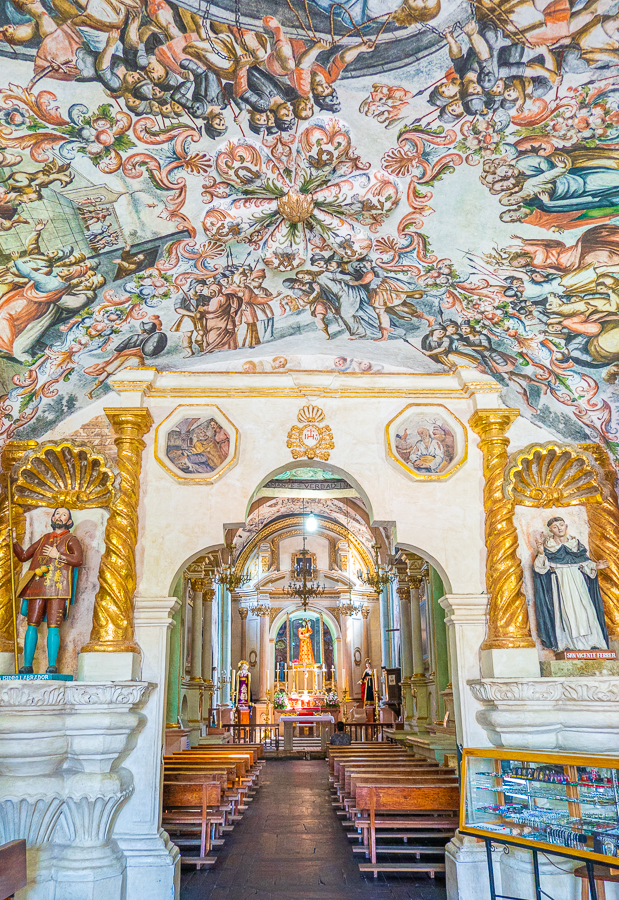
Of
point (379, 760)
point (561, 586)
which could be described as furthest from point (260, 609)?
point (561, 586)

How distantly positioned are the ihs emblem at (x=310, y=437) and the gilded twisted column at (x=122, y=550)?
1.63 m

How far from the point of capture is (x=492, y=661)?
686 centimetres

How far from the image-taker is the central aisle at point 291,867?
640cm

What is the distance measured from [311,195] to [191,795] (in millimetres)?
6383

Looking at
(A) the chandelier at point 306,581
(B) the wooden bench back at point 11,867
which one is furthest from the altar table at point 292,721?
(B) the wooden bench back at point 11,867

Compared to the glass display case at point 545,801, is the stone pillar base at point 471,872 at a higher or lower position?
lower

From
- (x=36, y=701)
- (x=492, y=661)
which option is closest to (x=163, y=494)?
(x=36, y=701)

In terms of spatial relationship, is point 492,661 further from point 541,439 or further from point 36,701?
point 36,701

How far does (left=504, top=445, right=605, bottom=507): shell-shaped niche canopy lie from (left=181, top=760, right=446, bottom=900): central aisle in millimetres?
4044

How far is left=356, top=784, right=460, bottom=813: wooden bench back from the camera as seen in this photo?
7.32m

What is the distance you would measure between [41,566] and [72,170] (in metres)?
3.80

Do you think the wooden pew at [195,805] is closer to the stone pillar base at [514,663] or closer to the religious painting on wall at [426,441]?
the stone pillar base at [514,663]

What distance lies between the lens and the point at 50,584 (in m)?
6.88

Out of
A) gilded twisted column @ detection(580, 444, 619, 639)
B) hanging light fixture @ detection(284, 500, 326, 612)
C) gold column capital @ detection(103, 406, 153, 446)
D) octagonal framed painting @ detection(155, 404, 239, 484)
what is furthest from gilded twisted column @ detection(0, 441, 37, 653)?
hanging light fixture @ detection(284, 500, 326, 612)
